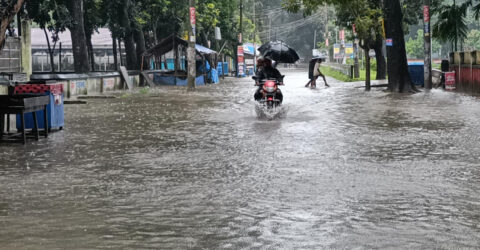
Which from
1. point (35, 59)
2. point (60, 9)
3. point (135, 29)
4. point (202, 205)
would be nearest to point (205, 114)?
point (202, 205)

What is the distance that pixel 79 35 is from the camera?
39625 millimetres

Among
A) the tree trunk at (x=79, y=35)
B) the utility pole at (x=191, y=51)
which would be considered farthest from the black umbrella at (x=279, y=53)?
the tree trunk at (x=79, y=35)

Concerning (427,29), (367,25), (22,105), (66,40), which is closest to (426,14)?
(427,29)

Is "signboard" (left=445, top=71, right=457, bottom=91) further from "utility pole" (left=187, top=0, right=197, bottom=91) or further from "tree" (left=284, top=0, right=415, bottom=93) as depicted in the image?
"utility pole" (left=187, top=0, right=197, bottom=91)

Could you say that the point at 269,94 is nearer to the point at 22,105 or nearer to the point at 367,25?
the point at 22,105

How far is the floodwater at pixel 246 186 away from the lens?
7148mm

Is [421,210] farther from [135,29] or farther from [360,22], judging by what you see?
[135,29]

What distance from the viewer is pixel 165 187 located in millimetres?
9953

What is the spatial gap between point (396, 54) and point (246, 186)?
86.5 feet

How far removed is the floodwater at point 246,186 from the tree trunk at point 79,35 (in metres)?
20.8

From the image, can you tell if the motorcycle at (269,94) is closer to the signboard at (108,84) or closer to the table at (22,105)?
the table at (22,105)

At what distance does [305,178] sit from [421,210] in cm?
253

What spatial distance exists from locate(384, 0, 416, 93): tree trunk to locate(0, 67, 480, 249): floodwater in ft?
48.9

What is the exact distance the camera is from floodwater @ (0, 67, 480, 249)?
715cm
